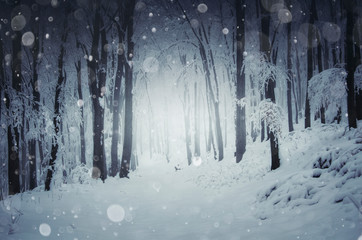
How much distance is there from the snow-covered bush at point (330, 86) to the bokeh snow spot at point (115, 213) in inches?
345

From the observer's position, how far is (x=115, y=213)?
773 cm

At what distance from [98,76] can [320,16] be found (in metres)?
16.1

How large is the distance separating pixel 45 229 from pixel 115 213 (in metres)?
2.40

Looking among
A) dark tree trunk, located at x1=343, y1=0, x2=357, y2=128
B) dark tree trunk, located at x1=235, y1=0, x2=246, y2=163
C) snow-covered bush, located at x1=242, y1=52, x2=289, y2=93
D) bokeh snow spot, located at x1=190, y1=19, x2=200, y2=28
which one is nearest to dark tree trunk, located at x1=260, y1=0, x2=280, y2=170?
snow-covered bush, located at x1=242, y1=52, x2=289, y2=93

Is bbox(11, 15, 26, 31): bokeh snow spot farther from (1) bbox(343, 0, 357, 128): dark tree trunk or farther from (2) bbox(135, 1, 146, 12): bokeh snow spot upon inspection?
(1) bbox(343, 0, 357, 128): dark tree trunk

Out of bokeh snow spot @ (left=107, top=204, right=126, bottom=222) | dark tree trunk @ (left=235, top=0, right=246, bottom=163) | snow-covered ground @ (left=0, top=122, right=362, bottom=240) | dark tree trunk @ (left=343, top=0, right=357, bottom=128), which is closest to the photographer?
snow-covered ground @ (left=0, top=122, right=362, bottom=240)

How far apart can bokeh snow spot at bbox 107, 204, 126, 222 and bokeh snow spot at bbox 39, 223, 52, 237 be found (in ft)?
5.32

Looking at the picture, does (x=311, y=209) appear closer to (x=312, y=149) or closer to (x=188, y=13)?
(x=312, y=149)

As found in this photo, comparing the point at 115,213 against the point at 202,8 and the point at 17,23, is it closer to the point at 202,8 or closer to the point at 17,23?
the point at 17,23

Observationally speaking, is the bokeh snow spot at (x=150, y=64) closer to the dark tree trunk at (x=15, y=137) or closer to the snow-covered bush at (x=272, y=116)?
the dark tree trunk at (x=15, y=137)

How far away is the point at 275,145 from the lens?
9.59 meters

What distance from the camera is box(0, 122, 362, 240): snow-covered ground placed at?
196 inches

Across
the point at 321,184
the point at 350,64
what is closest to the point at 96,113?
the point at 321,184

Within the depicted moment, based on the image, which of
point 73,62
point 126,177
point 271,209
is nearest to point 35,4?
point 73,62
